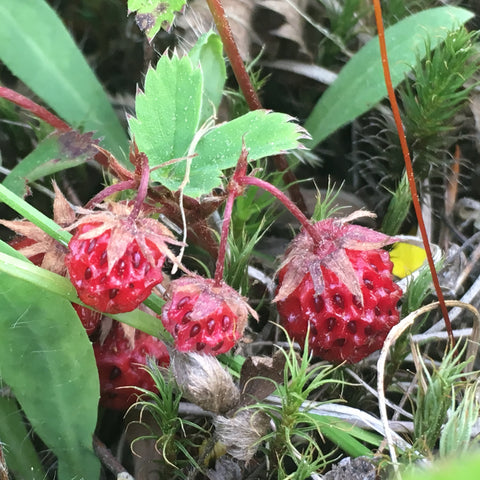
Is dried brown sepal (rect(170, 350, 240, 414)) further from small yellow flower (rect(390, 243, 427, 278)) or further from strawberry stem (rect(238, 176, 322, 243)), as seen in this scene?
small yellow flower (rect(390, 243, 427, 278))

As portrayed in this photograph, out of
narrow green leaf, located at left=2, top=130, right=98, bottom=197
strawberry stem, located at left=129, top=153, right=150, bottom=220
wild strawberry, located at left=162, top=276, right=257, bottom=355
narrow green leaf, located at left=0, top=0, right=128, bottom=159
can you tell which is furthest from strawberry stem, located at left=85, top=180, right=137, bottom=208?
narrow green leaf, located at left=0, top=0, right=128, bottom=159

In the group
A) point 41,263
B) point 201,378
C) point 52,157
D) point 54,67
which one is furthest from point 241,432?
point 54,67

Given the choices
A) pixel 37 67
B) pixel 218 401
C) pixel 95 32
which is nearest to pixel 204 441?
pixel 218 401

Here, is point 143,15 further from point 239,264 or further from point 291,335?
point 291,335

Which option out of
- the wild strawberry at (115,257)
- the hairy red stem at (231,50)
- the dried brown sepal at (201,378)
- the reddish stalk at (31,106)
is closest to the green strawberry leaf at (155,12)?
the hairy red stem at (231,50)

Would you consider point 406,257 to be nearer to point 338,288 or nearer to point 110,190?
point 338,288

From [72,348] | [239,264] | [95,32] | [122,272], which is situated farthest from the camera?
[95,32]

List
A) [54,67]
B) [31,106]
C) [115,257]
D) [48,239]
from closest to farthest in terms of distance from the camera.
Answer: [115,257] < [48,239] < [31,106] < [54,67]
